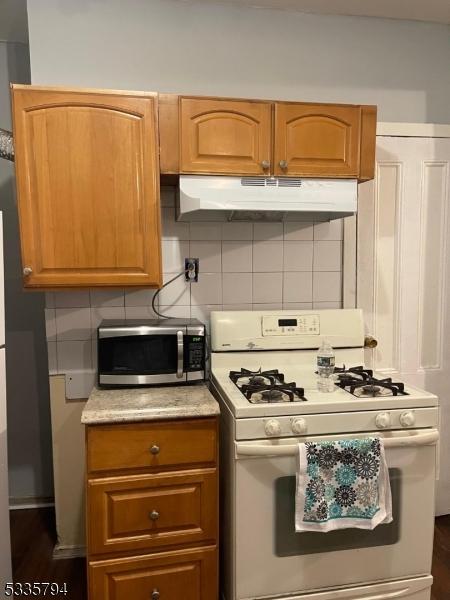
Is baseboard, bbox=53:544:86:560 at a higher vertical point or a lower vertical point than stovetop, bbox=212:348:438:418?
lower

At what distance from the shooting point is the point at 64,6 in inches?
78.1

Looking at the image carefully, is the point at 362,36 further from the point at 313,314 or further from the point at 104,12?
the point at 313,314

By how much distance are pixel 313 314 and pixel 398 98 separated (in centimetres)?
124

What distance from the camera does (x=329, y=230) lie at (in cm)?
229

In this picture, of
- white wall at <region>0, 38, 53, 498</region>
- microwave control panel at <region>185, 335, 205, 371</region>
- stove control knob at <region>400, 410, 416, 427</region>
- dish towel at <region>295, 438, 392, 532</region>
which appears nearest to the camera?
dish towel at <region>295, 438, 392, 532</region>

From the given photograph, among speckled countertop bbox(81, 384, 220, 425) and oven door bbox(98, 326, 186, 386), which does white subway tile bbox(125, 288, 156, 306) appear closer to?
oven door bbox(98, 326, 186, 386)

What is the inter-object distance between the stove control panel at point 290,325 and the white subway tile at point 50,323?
39.9 inches

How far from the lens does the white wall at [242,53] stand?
2002 mm

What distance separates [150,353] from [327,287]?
1011 mm

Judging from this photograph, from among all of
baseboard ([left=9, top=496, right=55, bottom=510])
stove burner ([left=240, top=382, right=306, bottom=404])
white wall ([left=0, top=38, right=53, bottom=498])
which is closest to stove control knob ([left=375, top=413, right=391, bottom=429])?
stove burner ([left=240, top=382, right=306, bottom=404])

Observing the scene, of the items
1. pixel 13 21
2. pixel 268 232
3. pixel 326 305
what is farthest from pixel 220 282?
pixel 13 21

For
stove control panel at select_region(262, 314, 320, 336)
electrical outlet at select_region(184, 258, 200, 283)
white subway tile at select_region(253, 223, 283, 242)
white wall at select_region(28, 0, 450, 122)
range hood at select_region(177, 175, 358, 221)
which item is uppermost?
white wall at select_region(28, 0, 450, 122)

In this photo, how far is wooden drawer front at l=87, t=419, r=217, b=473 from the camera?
5.15ft

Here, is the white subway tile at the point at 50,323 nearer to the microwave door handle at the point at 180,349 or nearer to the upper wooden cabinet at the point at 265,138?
the microwave door handle at the point at 180,349
